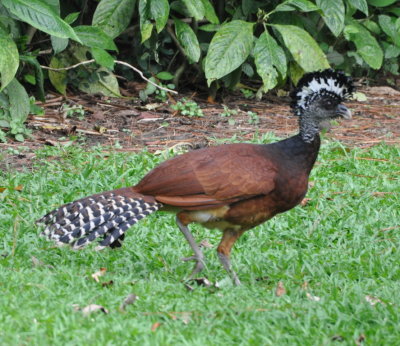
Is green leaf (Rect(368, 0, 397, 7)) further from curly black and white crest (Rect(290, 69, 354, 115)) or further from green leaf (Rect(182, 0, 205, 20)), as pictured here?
curly black and white crest (Rect(290, 69, 354, 115))

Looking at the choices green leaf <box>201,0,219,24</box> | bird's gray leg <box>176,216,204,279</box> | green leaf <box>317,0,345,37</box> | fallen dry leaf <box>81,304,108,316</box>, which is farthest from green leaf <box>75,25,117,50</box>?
fallen dry leaf <box>81,304,108,316</box>

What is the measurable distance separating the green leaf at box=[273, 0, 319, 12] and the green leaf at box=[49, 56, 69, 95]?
8.28 feet

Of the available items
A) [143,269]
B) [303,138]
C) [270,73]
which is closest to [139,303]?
[143,269]

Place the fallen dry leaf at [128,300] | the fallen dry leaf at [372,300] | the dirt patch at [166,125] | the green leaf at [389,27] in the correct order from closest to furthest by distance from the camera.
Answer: the fallen dry leaf at [128,300], the fallen dry leaf at [372,300], the dirt patch at [166,125], the green leaf at [389,27]

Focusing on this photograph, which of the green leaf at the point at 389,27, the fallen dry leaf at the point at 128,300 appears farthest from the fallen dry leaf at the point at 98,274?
the green leaf at the point at 389,27

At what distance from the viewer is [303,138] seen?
546cm

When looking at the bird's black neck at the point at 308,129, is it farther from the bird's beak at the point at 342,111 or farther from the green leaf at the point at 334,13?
the green leaf at the point at 334,13

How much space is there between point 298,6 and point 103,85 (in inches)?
96.4

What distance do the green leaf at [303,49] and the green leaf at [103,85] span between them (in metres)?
2.01

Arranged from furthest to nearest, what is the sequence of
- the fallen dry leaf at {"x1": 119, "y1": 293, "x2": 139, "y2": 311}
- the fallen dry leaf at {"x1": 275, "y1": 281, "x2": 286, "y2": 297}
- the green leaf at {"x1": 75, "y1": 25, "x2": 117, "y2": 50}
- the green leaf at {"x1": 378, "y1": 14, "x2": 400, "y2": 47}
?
1. the green leaf at {"x1": 378, "y1": 14, "x2": 400, "y2": 47}
2. the green leaf at {"x1": 75, "y1": 25, "x2": 117, "y2": 50}
3. the fallen dry leaf at {"x1": 275, "y1": 281, "x2": 286, "y2": 297}
4. the fallen dry leaf at {"x1": 119, "y1": 293, "x2": 139, "y2": 311}

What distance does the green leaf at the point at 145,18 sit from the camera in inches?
346

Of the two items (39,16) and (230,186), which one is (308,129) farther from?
(39,16)

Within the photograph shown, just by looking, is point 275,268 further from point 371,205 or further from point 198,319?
point 371,205

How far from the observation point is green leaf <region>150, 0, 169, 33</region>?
866 cm
